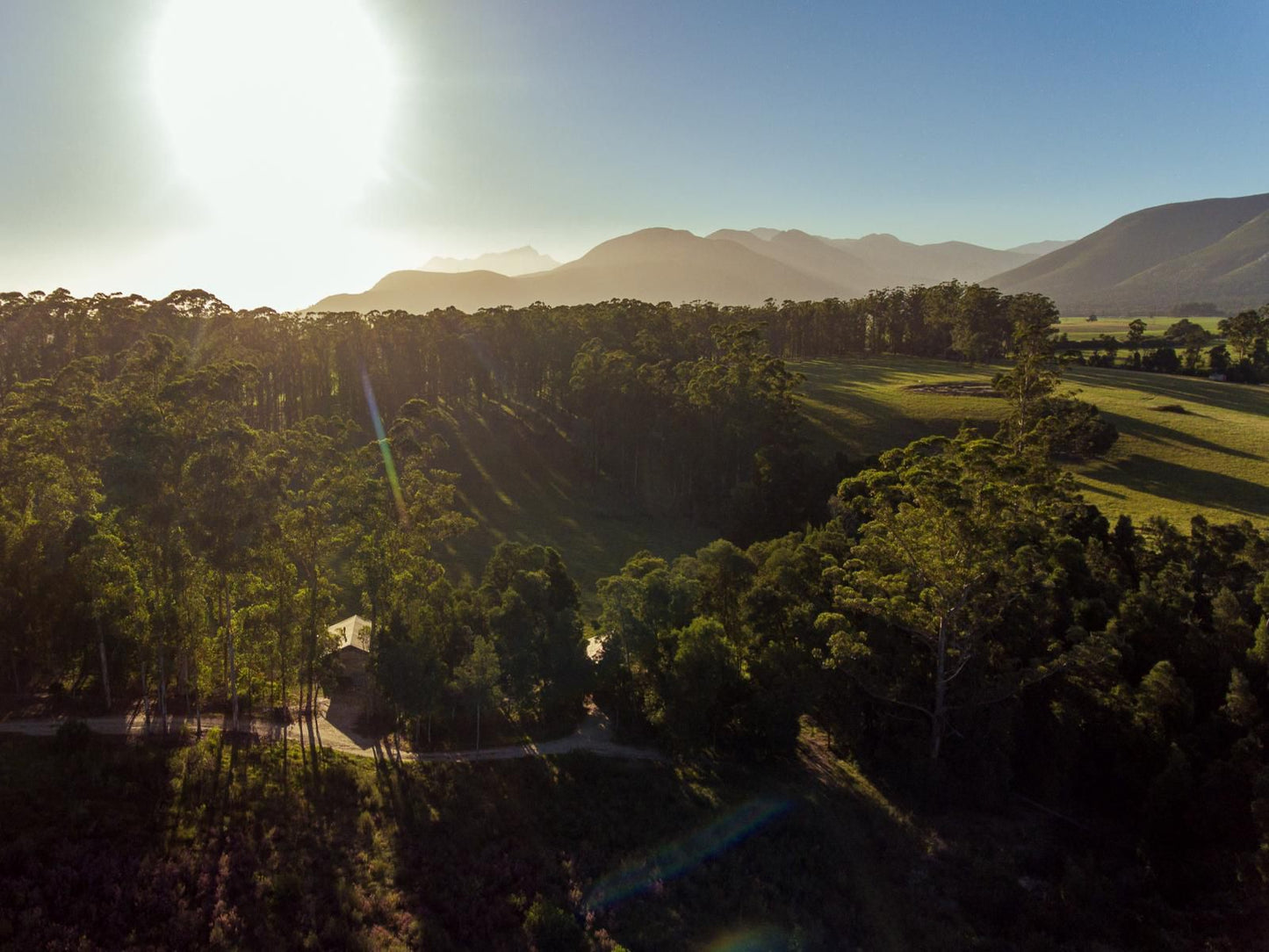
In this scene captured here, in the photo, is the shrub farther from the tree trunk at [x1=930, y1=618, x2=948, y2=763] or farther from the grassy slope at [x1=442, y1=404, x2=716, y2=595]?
the grassy slope at [x1=442, y1=404, x2=716, y2=595]

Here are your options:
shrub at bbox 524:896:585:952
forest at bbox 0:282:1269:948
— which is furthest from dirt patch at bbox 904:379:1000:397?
shrub at bbox 524:896:585:952

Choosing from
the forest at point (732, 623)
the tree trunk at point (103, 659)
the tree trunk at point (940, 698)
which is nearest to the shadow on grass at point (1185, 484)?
the forest at point (732, 623)

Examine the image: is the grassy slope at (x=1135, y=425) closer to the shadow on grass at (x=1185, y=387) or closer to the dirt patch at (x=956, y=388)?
the shadow on grass at (x=1185, y=387)

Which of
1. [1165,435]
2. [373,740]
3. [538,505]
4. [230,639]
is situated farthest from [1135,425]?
[230,639]

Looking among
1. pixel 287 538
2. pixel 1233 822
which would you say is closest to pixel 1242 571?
pixel 1233 822

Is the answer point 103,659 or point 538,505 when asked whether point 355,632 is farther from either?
point 538,505

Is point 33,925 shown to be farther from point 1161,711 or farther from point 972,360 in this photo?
point 972,360
